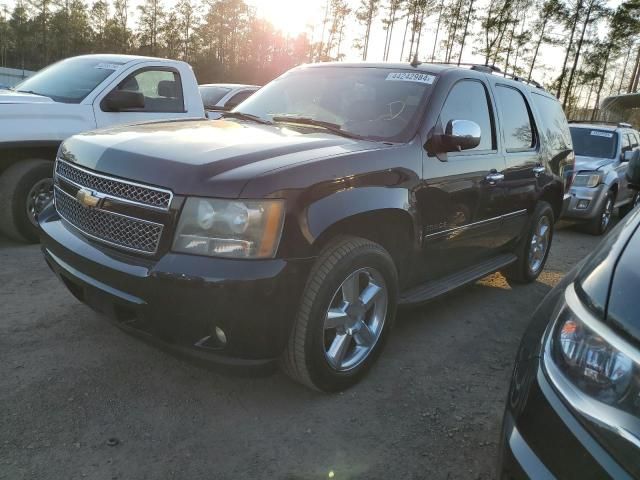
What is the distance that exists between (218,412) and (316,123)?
179cm

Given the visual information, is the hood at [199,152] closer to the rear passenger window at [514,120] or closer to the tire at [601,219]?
the rear passenger window at [514,120]

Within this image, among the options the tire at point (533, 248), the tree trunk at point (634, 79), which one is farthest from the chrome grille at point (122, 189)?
the tree trunk at point (634, 79)

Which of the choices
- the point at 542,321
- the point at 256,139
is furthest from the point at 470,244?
the point at 542,321

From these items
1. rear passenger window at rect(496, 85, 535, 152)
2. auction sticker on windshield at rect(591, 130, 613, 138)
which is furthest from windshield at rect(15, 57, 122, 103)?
auction sticker on windshield at rect(591, 130, 613, 138)

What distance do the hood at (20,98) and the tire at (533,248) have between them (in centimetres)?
448

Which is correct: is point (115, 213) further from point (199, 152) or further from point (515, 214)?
point (515, 214)

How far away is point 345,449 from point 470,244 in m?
1.83

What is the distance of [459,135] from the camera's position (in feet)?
9.85

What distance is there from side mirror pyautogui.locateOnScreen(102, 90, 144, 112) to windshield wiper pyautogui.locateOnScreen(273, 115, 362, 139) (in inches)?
82.1

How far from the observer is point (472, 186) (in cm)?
343

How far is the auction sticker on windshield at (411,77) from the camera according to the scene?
3.34 metres

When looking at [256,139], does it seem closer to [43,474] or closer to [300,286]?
[300,286]

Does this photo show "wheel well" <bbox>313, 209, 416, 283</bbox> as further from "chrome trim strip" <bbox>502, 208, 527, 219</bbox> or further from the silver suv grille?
"chrome trim strip" <bbox>502, 208, 527, 219</bbox>

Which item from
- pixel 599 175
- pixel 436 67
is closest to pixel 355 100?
pixel 436 67
